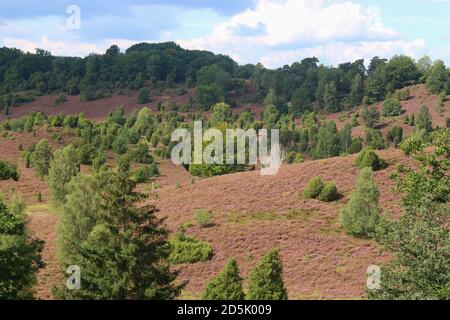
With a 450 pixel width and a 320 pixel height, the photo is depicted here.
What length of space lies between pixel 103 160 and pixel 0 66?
13854cm

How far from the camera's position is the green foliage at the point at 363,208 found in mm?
41344

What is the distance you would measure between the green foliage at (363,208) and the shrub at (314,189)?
26.3 ft

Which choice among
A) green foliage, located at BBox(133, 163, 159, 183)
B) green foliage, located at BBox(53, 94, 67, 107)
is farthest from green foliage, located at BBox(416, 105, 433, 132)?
green foliage, located at BBox(53, 94, 67, 107)

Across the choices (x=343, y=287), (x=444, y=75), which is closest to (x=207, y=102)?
(x=444, y=75)

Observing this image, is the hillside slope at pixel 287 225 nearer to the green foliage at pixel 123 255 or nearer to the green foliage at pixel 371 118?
the green foliage at pixel 123 255

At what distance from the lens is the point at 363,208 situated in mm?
42656

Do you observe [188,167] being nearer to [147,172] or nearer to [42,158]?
[147,172]

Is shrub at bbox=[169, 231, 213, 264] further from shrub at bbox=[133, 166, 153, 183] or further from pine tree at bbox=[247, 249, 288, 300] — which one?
shrub at bbox=[133, 166, 153, 183]

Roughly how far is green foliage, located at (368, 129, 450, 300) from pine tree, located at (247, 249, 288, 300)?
5981 millimetres

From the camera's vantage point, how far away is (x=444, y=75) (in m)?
137

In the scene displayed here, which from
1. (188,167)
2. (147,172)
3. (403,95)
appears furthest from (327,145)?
(403,95)

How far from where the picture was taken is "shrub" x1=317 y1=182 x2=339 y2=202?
51.3m

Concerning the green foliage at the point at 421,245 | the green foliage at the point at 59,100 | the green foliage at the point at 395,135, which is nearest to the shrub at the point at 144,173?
the green foliage at the point at 395,135
